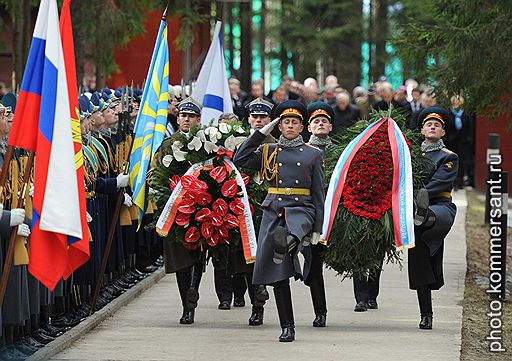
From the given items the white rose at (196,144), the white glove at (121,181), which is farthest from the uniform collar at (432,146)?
the white glove at (121,181)

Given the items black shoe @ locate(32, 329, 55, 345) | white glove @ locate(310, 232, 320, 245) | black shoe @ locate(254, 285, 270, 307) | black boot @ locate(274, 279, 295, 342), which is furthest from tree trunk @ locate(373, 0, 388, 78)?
black shoe @ locate(32, 329, 55, 345)

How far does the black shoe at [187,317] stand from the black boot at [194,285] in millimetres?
73

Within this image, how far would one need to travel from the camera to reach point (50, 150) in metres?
9.53

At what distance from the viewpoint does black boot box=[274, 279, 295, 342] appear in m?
11.2

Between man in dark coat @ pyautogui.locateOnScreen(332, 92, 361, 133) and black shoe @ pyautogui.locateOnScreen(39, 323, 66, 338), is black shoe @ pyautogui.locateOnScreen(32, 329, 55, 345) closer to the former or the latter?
black shoe @ pyautogui.locateOnScreen(39, 323, 66, 338)

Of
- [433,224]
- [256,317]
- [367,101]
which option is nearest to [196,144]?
[256,317]

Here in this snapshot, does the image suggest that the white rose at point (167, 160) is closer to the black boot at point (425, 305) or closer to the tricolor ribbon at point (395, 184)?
the tricolor ribbon at point (395, 184)

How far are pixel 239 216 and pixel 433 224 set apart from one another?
5.62ft

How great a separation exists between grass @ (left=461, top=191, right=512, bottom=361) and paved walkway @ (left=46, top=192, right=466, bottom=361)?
116 millimetres

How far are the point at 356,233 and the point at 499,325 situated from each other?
1492 mm

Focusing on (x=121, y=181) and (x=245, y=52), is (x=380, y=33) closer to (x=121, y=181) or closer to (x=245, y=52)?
(x=245, y=52)

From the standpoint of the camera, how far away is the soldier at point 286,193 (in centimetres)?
1134

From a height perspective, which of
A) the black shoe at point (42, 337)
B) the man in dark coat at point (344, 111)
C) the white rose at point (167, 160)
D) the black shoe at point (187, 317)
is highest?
the man in dark coat at point (344, 111)

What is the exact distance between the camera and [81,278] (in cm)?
1258
